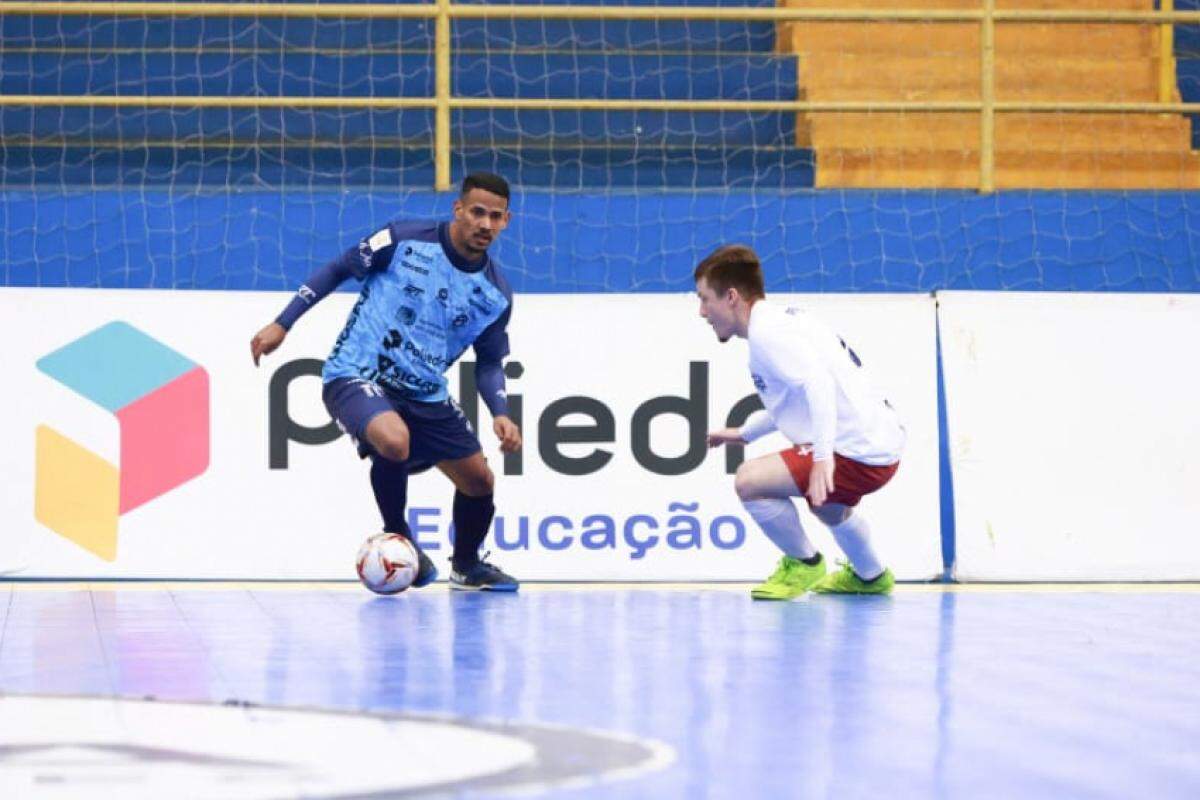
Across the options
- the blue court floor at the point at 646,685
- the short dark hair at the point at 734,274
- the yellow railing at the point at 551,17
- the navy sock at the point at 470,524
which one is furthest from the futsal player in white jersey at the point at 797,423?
the yellow railing at the point at 551,17

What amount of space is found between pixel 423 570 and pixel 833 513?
1898mm

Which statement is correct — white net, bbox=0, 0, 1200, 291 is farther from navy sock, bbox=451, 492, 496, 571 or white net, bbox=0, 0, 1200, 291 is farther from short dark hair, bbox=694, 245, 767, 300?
short dark hair, bbox=694, 245, 767, 300

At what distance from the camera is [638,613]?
8781mm

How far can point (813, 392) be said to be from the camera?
8.93m

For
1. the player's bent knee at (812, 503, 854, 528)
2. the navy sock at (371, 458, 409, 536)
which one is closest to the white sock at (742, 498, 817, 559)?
the player's bent knee at (812, 503, 854, 528)

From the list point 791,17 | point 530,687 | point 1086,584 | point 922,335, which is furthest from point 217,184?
point 530,687

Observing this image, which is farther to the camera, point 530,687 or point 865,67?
point 865,67

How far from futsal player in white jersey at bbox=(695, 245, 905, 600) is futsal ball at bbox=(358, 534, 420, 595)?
1.49m

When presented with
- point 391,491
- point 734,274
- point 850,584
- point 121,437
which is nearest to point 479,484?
point 391,491

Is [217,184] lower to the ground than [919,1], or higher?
lower

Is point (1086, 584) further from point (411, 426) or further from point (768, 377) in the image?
point (411, 426)

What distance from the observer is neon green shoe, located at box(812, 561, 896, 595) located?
9.80 meters

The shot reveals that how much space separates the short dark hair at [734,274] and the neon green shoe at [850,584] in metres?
1.48

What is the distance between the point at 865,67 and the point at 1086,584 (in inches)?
218
